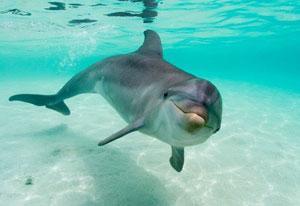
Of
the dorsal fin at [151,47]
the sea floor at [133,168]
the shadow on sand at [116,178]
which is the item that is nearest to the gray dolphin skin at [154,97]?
the dorsal fin at [151,47]

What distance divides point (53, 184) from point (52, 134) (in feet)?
11.6

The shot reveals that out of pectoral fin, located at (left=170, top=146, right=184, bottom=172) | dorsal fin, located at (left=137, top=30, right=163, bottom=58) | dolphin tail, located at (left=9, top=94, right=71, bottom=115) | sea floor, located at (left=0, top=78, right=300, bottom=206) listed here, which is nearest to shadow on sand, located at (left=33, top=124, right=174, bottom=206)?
sea floor, located at (left=0, top=78, right=300, bottom=206)

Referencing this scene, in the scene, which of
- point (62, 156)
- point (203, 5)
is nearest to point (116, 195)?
point (62, 156)

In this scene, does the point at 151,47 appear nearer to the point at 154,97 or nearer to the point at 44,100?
the point at 154,97

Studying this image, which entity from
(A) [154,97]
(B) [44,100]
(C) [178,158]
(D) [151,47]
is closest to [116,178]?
(C) [178,158]

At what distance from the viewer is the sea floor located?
A: 6148mm

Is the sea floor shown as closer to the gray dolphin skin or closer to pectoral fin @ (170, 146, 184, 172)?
pectoral fin @ (170, 146, 184, 172)

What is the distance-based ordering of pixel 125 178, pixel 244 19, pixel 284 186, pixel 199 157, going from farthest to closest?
pixel 244 19 → pixel 199 157 → pixel 284 186 → pixel 125 178

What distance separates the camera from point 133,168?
7332 millimetres

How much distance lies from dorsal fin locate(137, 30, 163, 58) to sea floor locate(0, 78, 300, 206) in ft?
9.45

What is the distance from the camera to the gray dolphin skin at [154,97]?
10.4ft

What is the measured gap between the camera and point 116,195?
20.0ft

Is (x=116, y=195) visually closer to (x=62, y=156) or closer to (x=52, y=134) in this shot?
(x=62, y=156)

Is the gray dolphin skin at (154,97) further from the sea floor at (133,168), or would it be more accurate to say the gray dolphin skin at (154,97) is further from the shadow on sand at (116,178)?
the sea floor at (133,168)
